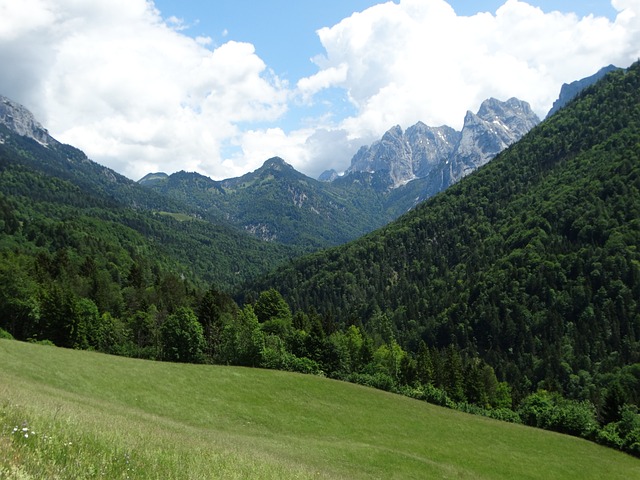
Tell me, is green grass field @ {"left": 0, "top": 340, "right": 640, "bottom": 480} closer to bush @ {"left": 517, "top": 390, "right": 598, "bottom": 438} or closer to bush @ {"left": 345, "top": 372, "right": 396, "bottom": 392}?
bush @ {"left": 517, "top": 390, "right": 598, "bottom": 438}

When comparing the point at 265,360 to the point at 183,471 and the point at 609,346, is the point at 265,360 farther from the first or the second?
the point at 609,346

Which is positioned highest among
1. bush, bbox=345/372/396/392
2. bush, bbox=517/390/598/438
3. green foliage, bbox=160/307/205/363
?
green foliage, bbox=160/307/205/363

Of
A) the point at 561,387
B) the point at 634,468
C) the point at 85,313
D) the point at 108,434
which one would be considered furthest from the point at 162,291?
the point at 561,387

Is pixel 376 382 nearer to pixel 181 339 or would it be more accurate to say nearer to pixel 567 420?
pixel 567 420

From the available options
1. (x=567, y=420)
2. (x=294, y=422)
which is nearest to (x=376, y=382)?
(x=567, y=420)

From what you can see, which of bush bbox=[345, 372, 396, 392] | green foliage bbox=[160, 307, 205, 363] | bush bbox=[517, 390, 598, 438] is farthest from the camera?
green foliage bbox=[160, 307, 205, 363]

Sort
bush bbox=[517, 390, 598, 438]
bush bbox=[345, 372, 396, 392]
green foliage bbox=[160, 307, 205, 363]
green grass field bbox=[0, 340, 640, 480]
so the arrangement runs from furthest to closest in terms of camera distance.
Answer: green foliage bbox=[160, 307, 205, 363] < bush bbox=[345, 372, 396, 392] < bush bbox=[517, 390, 598, 438] < green grass field bbox=[0, 340, 640, 480]

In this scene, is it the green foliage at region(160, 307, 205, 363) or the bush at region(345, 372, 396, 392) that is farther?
the green foliage at region(160, 307, 205, 363)

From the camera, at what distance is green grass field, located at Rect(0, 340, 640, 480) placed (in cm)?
2972

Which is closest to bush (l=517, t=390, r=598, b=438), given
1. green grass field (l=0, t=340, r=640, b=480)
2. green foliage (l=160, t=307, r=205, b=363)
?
green grass field (l=0, t=340, r=640, b=480)

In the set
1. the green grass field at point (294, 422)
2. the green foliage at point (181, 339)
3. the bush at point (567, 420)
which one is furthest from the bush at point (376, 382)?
the green foliage at point (181, 339)

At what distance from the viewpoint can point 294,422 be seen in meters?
49.4

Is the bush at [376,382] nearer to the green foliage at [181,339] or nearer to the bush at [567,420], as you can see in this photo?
the bush at [567,420]

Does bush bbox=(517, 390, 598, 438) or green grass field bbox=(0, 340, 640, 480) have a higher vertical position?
green grass field bbox=(0, 340, 640, 480)
